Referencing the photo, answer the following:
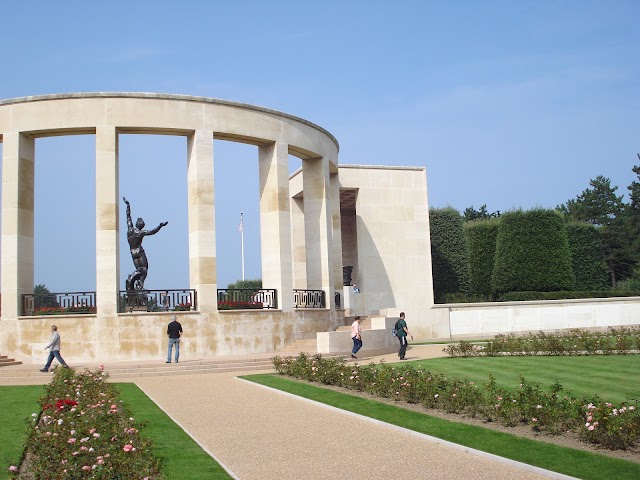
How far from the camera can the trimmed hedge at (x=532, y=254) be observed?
4306 centimetres

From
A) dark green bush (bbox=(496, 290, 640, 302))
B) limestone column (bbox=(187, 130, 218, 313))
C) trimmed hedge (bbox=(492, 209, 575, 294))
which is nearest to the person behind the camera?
limestone column (bbox=(187, 130, 218, 313))

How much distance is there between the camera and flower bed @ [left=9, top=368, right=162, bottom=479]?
8148mm

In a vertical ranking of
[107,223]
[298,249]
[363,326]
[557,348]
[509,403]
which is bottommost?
[509,403]

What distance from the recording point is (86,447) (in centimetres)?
897

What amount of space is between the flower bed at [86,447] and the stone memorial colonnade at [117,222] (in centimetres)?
1332

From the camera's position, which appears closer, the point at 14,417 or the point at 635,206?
the point at 14,417

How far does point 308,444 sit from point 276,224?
18672 millimetres

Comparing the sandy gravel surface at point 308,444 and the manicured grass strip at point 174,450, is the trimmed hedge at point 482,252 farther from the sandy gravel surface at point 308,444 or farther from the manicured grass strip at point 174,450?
the manicured grass strip at point 174,450

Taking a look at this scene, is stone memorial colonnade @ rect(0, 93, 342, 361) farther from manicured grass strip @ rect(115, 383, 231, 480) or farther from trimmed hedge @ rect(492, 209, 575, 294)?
trimmed hedge @ rect(492, 209, 575, 294)

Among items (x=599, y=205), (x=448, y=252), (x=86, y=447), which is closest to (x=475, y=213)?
(x=599, y=205)

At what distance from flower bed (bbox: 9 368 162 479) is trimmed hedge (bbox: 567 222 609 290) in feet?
137

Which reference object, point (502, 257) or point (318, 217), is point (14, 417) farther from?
point (502, 257)

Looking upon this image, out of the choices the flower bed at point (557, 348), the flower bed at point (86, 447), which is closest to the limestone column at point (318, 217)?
the flower bed at point (557, 348)

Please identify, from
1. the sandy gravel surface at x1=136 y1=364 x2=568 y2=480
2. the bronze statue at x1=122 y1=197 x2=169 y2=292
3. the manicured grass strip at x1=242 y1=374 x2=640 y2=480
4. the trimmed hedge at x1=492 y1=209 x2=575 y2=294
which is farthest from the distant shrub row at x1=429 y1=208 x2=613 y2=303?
the sandy gravel surface at x1=136 y1=364 x2=568 y2=480
